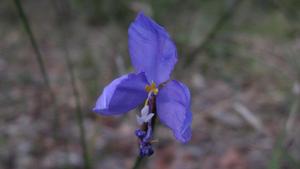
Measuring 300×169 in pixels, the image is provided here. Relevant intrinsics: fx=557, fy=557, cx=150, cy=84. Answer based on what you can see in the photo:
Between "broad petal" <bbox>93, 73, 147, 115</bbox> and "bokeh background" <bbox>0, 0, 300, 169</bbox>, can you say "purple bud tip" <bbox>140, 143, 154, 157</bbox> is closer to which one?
"broad petal" <bbox>93, 73, 147, 115</bbox>

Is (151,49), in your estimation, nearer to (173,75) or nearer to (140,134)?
(140,134)

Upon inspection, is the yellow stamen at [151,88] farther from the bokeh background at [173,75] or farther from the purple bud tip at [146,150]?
the bokeh background at [173,75]

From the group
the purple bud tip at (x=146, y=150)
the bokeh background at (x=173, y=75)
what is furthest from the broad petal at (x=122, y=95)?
the bokeh background at (x=173, y=75)

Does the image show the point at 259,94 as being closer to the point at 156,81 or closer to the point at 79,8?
the point at 79,8

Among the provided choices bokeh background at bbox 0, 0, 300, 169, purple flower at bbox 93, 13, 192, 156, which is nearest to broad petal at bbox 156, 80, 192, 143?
purple flower at bbox 93, 13, 192, 156

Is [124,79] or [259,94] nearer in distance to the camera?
[124,79]

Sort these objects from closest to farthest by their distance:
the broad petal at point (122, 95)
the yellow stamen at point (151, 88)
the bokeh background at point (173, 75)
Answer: the broad petal at point (122, 95) → the yellow stamen at point (151, 88) → the bokeh background at point (173, 75)

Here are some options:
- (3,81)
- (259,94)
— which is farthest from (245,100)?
(3,81)
